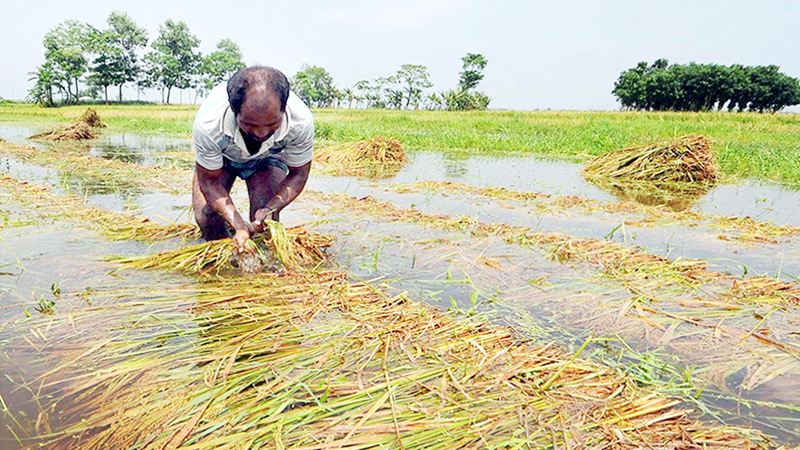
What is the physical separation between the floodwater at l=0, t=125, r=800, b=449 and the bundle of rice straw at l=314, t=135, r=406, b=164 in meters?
3.36

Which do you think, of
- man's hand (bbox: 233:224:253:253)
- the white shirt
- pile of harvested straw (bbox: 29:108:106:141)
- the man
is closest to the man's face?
the man

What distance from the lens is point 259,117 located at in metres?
2.43

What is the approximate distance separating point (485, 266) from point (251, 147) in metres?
1.72

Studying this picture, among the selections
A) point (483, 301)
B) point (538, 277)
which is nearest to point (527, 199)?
point (538, 277)

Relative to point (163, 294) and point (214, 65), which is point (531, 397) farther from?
point (214, 65)

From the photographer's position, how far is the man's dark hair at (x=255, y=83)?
2.43 m

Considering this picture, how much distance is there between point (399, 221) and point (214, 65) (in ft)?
211

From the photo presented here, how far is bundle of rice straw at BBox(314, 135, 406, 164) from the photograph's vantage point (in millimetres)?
9672

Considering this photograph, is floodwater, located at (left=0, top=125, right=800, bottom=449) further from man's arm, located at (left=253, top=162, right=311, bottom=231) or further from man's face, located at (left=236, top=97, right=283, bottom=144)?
man's face, located at (left=236, top=97, right=283, bottom=144)

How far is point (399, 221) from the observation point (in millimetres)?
4582

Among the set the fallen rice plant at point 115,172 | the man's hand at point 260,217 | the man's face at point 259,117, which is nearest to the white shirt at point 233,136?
the man's face at point 259,117

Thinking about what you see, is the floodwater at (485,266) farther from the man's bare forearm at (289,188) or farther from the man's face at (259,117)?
the man's face at (259,117)

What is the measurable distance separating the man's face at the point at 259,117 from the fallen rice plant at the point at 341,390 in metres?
0.96

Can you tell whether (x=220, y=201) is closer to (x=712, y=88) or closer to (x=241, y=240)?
(x=241, y=240)
